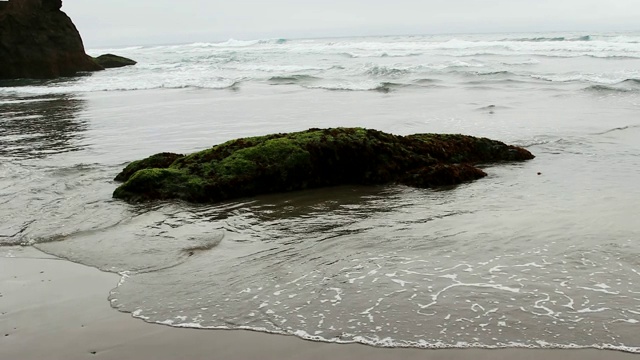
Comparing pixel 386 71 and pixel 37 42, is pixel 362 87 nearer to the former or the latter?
pixel 386 71

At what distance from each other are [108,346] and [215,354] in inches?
29.2

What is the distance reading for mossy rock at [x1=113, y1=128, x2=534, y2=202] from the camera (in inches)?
285

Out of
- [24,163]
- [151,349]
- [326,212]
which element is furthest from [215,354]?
[24,163]

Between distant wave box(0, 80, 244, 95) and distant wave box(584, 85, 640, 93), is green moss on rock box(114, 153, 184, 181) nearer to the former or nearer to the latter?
distant wave box(0, 80, 244, 95)

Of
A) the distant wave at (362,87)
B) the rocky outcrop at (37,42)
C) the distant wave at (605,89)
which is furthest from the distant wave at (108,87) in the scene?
the distant wave at (605,89)

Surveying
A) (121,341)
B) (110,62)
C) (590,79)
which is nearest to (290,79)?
(590,79)

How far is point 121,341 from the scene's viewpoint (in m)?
3.87

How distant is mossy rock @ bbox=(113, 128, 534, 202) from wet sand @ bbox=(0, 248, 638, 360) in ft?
8.81

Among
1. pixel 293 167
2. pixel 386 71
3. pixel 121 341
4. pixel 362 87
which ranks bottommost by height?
pixel 121 341

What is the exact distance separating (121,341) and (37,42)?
31803 mm

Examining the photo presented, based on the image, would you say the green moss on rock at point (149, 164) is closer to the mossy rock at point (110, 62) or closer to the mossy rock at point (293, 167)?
the mossy rock at point (293, 167)

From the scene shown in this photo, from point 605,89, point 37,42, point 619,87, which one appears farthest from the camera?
point 37,42

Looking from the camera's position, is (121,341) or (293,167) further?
(293,167)

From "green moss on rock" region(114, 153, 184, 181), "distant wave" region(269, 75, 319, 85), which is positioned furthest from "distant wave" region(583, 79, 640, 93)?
"green moss on rock" region(114, 153, 184, 181)
